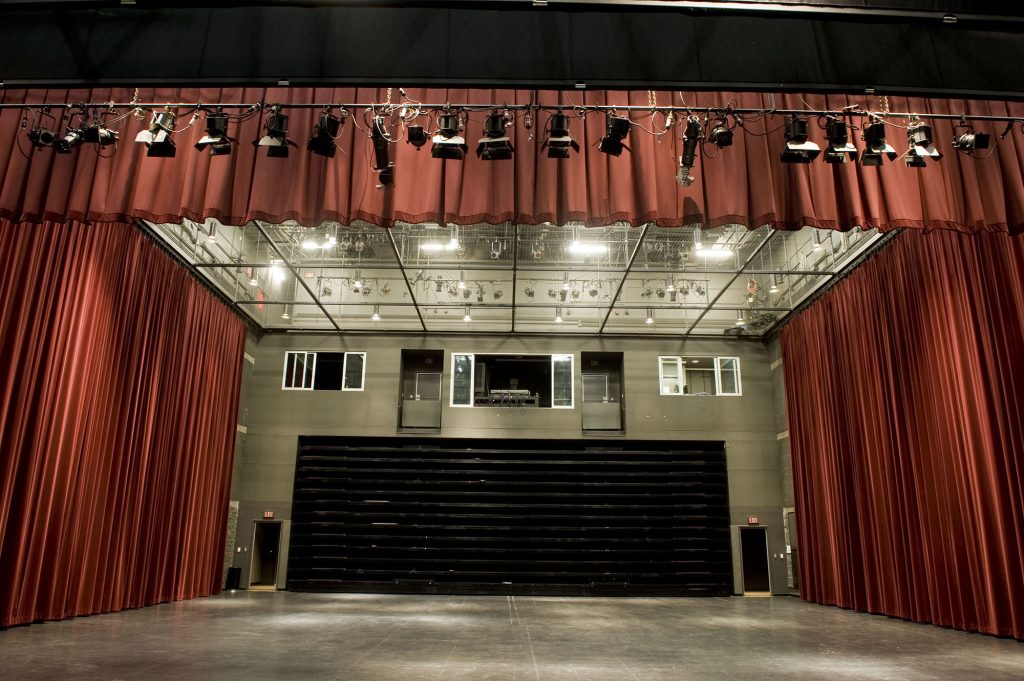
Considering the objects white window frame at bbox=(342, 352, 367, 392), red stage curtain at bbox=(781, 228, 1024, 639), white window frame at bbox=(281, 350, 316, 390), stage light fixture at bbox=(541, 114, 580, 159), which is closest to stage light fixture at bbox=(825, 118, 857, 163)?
stage light fixture at bbox=(541, 114, 580, 159)

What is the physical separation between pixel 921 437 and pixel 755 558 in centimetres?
700

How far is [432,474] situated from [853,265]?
9815mm

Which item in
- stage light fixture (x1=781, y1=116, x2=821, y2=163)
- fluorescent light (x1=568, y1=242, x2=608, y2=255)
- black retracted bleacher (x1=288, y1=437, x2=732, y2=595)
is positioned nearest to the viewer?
stage light fixture (x1=781, y1=116, x2=821, y2=163)

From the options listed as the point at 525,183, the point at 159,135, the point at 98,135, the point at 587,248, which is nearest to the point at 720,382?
the point at 587,248

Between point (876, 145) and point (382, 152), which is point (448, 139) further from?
point (876, 145)

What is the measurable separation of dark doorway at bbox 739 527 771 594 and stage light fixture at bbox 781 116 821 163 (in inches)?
448

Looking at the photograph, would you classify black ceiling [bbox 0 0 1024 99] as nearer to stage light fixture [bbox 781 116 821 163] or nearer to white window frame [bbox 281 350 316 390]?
stage light fixture [bbox 781 116 821 163]

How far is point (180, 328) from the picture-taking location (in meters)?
11.8

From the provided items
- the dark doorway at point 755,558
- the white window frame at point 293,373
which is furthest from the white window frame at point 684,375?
the white window frame at point 293,373

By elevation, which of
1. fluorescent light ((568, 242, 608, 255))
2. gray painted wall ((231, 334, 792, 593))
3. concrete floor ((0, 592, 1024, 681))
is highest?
fluorescent light ((568, 242, 608, 255))

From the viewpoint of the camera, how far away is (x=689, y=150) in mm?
5832

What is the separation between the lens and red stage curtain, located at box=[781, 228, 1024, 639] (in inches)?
312

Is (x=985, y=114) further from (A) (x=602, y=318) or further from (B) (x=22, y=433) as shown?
(B) (x=22, y=433)

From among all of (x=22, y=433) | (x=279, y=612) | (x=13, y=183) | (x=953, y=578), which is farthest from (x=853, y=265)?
(x=22, y=433)
